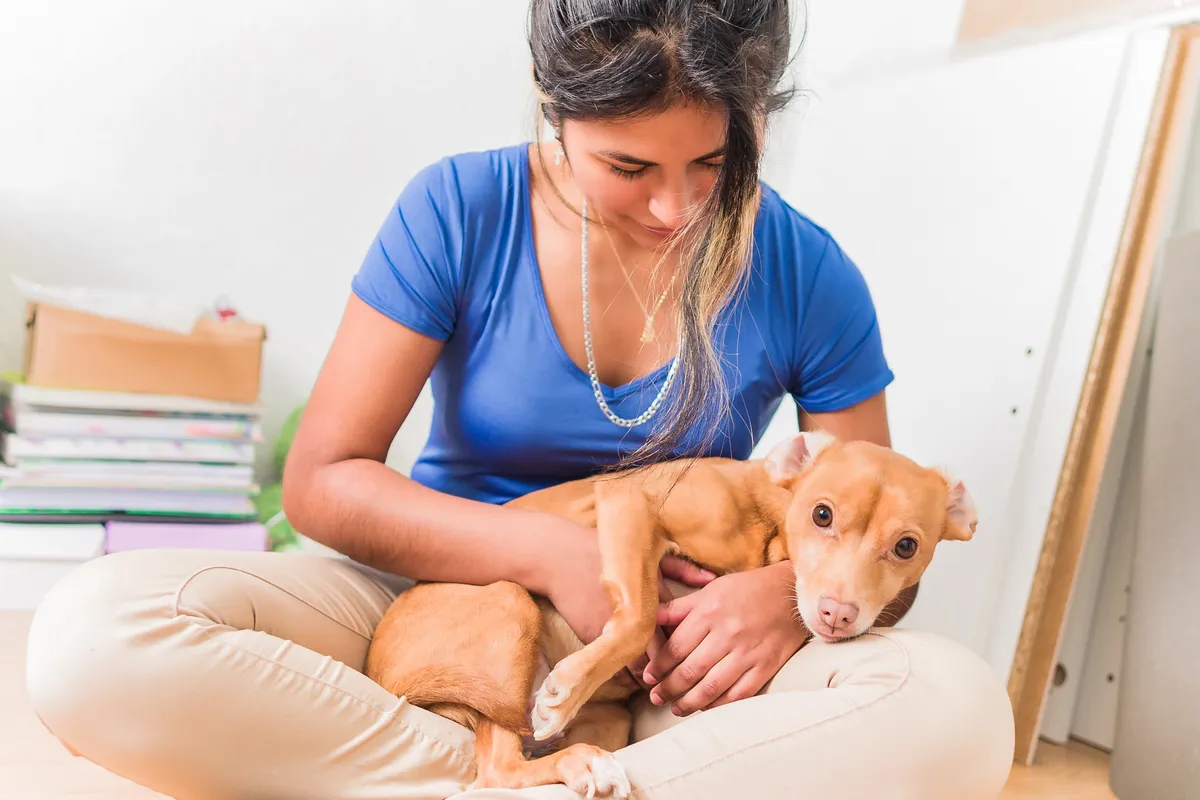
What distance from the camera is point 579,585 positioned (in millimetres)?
1264

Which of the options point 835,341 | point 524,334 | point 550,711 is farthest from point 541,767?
point 835,341

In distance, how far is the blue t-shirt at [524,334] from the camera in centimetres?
139

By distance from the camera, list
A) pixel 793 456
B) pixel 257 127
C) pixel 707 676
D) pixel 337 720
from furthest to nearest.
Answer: pixel 257 127
pixel 793 456
pixel 707 676
pixel 337 720

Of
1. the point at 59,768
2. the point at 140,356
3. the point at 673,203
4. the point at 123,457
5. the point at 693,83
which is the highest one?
the point at 693,83

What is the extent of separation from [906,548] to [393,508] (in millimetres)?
629

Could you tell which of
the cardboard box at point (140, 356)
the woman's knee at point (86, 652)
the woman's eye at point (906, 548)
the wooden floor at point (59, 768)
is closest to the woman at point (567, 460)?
the woman's knee at point (86, 652)

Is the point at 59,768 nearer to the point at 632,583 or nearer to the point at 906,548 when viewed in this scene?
the point at 632,583

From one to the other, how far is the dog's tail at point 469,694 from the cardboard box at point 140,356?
4.18 ft

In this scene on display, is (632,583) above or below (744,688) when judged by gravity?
above

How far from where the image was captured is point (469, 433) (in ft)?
4.73

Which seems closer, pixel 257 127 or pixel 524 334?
pixel 524 334

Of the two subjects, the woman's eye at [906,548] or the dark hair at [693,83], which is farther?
the woman's eye at [906,548]

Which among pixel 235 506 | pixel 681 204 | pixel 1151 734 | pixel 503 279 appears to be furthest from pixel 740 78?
pixel 235 506

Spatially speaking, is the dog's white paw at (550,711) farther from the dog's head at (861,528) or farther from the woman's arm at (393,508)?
the dog's head at (861,528)
